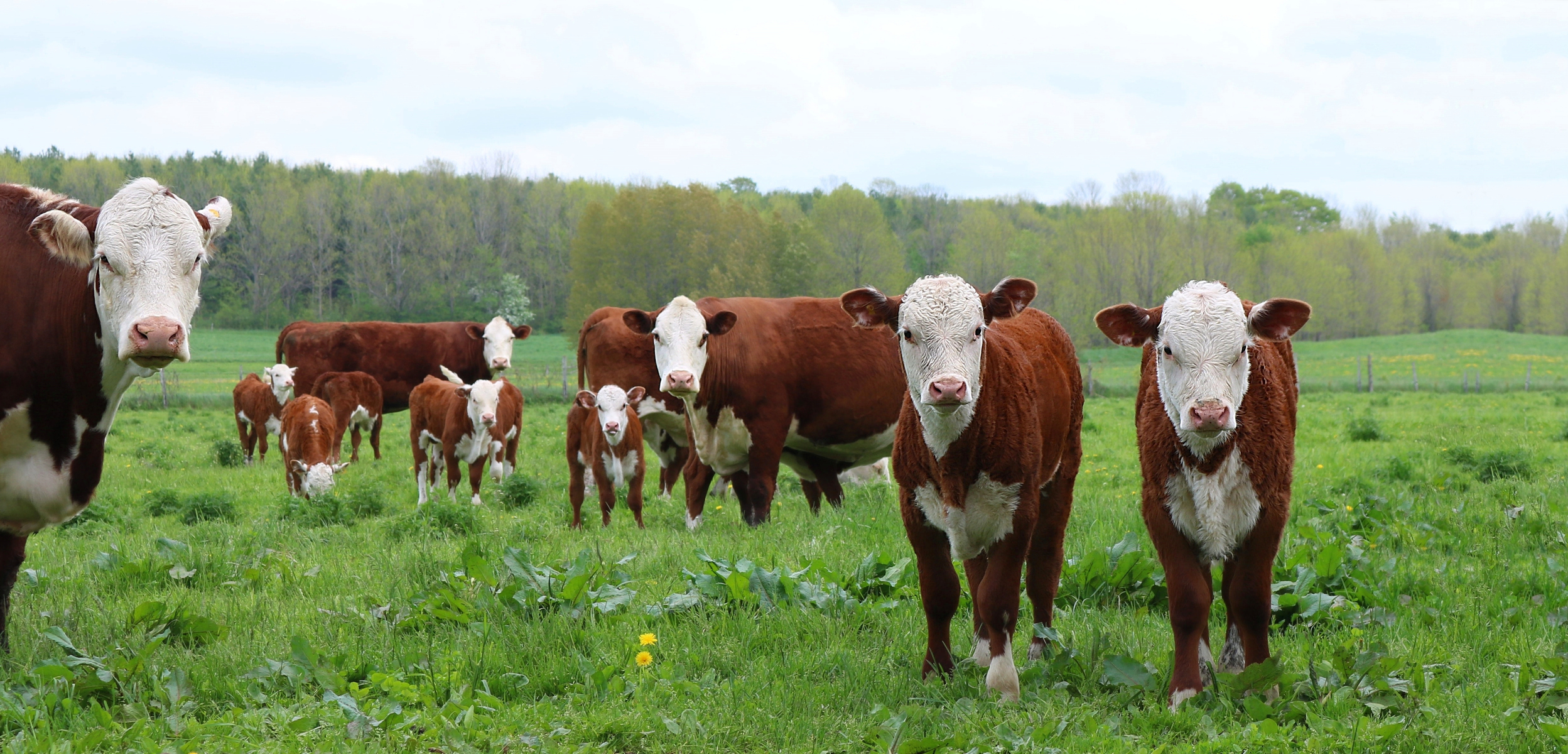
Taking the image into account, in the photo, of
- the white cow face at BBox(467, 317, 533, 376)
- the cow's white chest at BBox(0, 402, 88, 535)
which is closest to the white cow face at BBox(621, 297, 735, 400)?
the cow's white chest at BBox(0, 402, 88, 535)

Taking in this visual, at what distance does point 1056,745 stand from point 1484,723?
5.22 ft

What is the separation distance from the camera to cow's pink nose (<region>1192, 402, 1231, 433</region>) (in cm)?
428

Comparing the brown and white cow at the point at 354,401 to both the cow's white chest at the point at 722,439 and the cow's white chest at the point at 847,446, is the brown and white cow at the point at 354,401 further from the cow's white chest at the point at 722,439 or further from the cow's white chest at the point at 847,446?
the cow's white chest at the point at 847,446

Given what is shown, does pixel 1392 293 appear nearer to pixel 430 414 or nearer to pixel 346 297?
pixel 346 297

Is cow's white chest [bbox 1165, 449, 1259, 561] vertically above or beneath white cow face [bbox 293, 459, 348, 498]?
above

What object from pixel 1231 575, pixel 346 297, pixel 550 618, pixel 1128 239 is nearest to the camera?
pixel 1231 575

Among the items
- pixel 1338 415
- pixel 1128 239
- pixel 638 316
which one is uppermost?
pixel 1128 239

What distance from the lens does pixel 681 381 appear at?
8.39 metres

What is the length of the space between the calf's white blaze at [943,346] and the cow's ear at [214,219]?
318 centimetres

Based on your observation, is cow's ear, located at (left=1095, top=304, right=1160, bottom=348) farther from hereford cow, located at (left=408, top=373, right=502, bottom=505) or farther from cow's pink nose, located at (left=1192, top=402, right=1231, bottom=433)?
hereford cow, located at (left=408, top=373, right=502, bottom=505)

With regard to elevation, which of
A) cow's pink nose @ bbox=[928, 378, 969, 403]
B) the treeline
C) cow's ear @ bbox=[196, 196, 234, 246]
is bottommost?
cow's pink nose @ bbox=[928, 378, 969, 403]

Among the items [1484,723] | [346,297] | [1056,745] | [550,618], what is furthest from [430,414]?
[346,297]

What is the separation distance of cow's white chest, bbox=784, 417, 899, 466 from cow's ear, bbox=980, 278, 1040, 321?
15.2 feet

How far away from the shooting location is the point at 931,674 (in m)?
4.65
